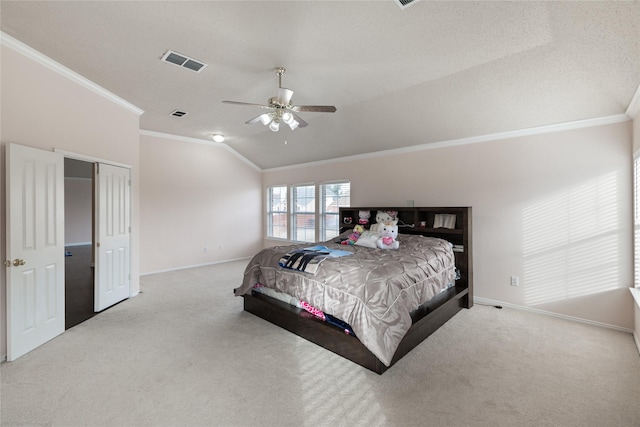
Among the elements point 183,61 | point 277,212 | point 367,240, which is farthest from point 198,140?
point 367,240

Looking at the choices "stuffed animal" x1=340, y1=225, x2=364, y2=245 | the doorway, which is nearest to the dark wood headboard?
"stuffed animal" x1=340, y1=225, x2=364, y2=245

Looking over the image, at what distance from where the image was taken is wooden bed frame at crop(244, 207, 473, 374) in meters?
2.61

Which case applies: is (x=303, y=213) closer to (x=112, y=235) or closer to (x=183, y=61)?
(x=112, y=235)

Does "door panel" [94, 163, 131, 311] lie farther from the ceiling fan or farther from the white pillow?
the white pillow

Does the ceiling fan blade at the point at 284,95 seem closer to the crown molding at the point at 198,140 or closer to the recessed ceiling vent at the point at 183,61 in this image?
the recessed ceiling vent at the point at 183,61

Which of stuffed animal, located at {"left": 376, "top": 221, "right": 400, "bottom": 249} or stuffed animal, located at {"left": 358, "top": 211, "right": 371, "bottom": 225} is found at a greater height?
stuffed animal, located at {"left": 358, "top": 211, "right": 371, "bottom": 225}

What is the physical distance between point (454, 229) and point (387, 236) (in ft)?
3.37

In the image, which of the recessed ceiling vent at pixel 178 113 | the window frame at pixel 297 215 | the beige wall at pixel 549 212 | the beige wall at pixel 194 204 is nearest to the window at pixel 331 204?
the window frame at pixel 297 215

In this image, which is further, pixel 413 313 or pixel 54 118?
pixel 54 118

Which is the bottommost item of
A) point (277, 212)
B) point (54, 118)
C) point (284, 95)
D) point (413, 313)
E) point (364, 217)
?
point (413, 313)

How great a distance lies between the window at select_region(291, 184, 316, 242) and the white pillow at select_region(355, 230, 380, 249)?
2.69 metres

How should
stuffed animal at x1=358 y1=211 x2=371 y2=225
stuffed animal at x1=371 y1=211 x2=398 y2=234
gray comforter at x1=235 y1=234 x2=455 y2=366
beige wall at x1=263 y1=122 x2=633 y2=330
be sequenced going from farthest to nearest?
stuffed animal at x1=358 y1=211 x2=371 y2=225 → stuffed animal at x1=371 y1=211 x2=398 y2=234 → beige wall at x1=263 y1=122 x2=633 y2=330 → gray comforter at x1=235 y1=234 x2=455 y2=366

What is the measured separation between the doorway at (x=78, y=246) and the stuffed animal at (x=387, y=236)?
3974mm

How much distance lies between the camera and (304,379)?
2.33m
